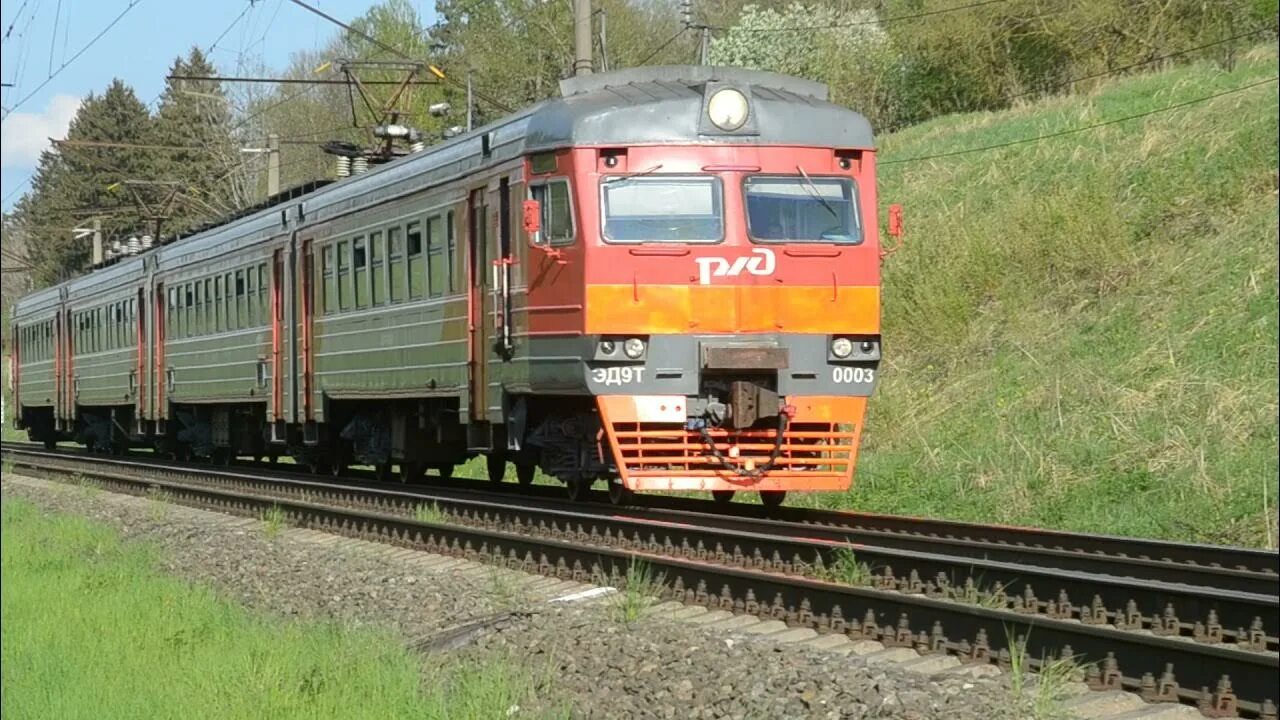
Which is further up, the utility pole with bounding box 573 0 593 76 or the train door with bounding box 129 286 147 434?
the utility pole with bounding box 573 0 593 76

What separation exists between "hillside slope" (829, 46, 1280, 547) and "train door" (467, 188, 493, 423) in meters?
3.52

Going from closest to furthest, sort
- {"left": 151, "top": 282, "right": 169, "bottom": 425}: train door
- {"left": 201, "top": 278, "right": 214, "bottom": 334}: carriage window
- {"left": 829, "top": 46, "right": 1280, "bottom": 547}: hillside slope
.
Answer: {"left": 829, "top": 46, "right": 1280, "bottom": 547}: hillside slope < {"left": 201, "top": 278, "right": 214, "bottom": 334}: carriage window < {"left": 151, "top": 282, "right": 169, "bottom": 425}: train door

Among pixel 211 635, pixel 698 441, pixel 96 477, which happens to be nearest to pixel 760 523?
pixel 698 441

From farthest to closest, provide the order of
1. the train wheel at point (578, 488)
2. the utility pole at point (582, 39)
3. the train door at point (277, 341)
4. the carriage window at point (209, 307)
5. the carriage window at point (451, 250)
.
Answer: the carriage window at point (209, 307)
the train door at point (277, 341)
the utility pole at point (582, 39)
the carriage window at point (451, 250)
the train wheel at point (578, 488)

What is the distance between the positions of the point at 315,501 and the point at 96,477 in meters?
6.87

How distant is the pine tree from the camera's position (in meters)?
19.2

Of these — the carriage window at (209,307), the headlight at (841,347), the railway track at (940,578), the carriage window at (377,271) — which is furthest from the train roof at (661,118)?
the carriage window at (209,307)

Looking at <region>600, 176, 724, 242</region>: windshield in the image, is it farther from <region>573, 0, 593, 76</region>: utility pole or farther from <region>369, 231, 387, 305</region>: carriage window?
<region>573, 0, 593, 76</region>: utility pole

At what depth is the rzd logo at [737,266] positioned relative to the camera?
495 inches

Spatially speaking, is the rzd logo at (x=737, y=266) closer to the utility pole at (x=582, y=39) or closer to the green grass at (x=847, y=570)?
the green grass at (x=847, y=570)

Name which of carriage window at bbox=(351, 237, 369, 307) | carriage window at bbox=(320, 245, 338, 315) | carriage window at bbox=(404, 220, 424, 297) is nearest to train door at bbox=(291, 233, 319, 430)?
carriage window at bbox=(320, 245, 338, 315)

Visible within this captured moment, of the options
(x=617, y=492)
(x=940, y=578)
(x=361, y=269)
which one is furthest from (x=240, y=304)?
(x=940, y=578)

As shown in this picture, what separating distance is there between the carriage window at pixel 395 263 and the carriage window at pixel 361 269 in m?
0.77

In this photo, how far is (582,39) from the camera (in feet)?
61.9
